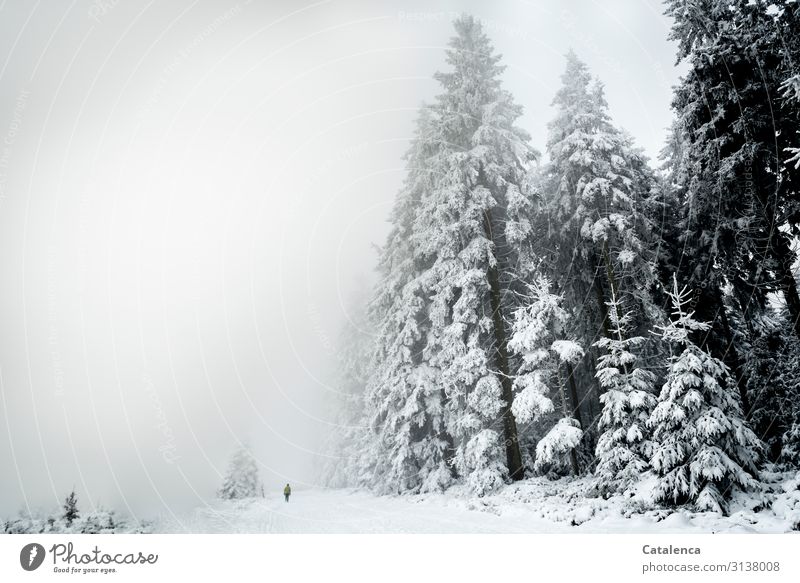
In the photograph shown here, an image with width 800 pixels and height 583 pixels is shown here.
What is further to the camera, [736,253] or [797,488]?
[736,253]

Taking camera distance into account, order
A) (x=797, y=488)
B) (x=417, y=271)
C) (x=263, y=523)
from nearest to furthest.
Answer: (x=797, y=488) → (x=263, y=523) → (x=417, y=271)

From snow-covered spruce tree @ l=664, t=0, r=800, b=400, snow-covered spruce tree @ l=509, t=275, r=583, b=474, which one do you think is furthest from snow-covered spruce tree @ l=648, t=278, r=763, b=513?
snow-covered spruce tree @ l=664, t=0, r=800, b=400

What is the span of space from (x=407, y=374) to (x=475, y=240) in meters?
5.75

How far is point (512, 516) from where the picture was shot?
30.1 feet

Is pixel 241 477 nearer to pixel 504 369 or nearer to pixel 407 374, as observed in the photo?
pixel 407 374

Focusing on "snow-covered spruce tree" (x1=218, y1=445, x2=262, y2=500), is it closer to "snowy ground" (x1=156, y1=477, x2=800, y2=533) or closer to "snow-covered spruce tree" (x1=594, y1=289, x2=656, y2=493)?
"snowy ground" (x1=156, y1=477, x2=800, y2=533)

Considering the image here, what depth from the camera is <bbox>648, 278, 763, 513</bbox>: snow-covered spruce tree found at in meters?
7.07

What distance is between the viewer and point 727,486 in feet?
23.5

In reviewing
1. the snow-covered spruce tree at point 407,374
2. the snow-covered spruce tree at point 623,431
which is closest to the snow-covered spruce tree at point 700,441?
the snow-covered spruce tree at point 623,431

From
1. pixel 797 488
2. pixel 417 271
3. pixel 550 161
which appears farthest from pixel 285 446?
pixel 797 488

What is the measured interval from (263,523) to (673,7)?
1985cm

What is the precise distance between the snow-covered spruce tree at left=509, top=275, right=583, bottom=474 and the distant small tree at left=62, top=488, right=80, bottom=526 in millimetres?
11349

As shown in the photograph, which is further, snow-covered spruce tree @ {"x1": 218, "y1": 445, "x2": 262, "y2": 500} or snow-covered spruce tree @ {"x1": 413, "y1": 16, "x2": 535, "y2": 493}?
snow-covered spruce tree @ {"x1": 218, "y1": 445, "x2": 262, "y2": 500}

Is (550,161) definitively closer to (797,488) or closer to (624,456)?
(624,456)
